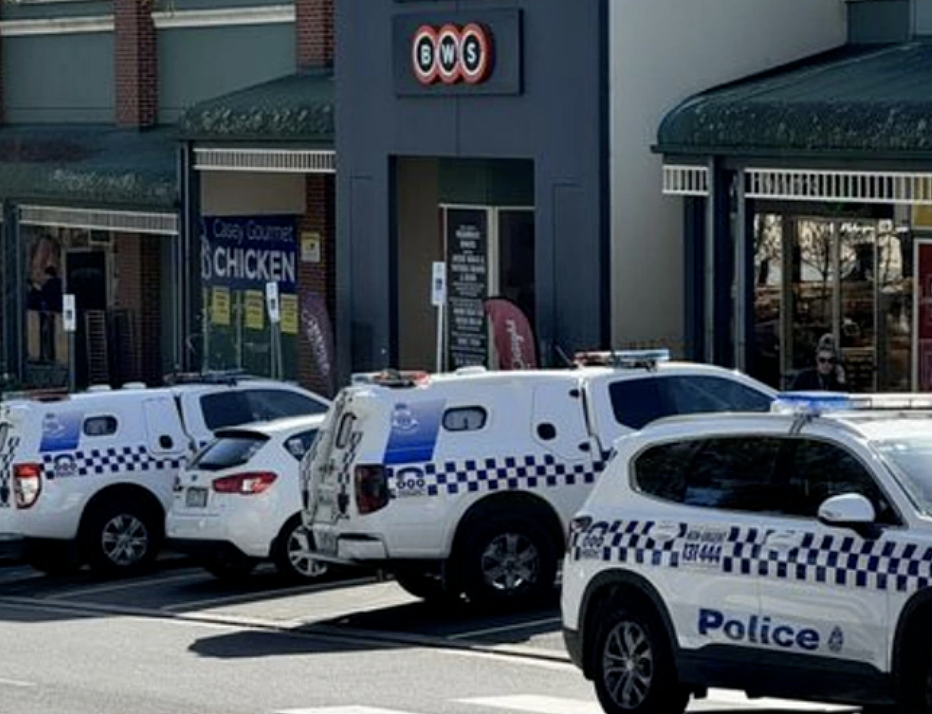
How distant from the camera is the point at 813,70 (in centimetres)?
2798

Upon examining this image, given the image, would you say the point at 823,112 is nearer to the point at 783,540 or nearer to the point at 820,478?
the point at 820,478

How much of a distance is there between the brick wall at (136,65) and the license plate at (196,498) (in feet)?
51.9

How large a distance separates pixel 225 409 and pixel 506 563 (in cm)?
528

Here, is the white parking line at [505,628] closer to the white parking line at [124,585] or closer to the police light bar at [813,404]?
the white parking line at [124,585]

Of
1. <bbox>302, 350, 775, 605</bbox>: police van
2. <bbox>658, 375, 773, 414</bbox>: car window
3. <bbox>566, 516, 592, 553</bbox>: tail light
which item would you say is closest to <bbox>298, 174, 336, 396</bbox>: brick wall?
<bbox>658, 375, 773, 414</bbox>: car window

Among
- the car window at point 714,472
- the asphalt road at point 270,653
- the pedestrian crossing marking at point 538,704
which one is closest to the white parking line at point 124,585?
the asphalt road at point 270,653

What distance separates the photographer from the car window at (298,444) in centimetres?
2223

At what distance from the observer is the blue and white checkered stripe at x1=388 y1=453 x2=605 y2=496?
19781mm

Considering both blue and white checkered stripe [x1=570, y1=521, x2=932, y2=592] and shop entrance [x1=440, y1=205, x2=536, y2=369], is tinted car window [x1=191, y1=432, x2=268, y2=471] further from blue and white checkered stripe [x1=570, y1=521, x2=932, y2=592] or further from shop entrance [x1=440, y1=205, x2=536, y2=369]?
shop entrance [x1=440, y1=205, x2=536, y2=369]

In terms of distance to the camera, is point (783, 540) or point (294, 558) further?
point (294, 558)

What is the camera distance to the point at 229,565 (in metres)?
22.9

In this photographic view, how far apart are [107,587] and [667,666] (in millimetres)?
10495

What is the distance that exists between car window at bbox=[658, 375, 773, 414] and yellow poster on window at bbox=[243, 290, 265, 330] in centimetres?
1565

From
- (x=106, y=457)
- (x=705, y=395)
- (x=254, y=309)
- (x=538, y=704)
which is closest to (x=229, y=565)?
(x=106, y=457)
